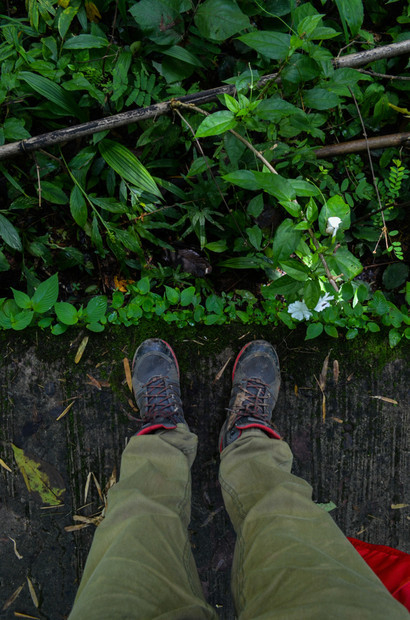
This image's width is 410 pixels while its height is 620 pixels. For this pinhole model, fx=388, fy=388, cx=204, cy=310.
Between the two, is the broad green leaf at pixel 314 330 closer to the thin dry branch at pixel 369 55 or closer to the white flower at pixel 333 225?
the white flower at pixel 333 225

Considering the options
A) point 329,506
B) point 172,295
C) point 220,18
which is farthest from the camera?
point 329,506

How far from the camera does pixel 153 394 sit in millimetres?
1979

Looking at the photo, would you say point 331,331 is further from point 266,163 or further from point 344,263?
point 266,163

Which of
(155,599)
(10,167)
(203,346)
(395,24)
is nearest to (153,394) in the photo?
(203,346)

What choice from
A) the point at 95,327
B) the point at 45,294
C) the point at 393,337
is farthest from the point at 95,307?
the point at 393,337

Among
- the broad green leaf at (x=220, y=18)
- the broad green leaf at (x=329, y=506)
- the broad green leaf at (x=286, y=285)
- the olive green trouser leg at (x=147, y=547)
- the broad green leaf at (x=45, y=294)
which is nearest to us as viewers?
the olive green trouser leg at (x=147, y=547)

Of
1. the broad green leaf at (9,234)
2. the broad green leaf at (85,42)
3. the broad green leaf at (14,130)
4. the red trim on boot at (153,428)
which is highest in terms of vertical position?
the broad green leaf at (85,42)

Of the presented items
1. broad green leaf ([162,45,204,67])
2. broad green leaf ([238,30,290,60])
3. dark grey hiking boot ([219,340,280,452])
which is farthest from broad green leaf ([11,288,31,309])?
broad green leaf ([238,30,290,60])

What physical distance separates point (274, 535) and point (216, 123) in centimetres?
143

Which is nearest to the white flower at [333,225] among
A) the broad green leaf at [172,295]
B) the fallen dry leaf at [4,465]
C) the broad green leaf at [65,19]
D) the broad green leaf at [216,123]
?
the broad green leaf at [216,123]

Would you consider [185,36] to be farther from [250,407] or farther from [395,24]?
[250,407]

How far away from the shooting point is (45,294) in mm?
1826

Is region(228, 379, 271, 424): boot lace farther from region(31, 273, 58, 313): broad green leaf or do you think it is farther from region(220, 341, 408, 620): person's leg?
region(31, 273, 58, 313): broad green leaf

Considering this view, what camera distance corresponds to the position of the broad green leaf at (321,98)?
151 cm
